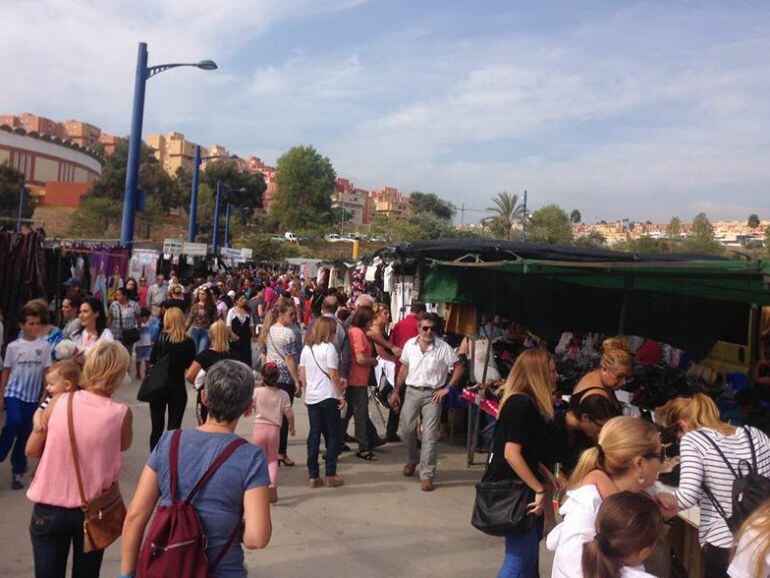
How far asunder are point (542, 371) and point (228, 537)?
6.71 feet

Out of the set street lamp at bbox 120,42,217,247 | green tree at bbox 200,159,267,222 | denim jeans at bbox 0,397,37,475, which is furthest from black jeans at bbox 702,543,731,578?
green tree at bbox 200,159,267,222

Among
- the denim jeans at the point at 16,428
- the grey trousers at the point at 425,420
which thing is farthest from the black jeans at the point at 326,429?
the denim jeans at the point at 16,428

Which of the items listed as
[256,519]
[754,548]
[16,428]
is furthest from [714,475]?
[16,428]

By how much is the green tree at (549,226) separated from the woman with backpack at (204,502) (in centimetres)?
5304

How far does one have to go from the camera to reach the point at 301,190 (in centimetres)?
9781

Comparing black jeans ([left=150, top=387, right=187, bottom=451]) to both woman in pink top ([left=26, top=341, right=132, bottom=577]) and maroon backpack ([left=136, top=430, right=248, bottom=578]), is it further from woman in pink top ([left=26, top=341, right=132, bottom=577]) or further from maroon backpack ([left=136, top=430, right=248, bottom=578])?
maroon backpack ([left=136, top=430, right=248, bottom=578])

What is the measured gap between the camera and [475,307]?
8.45m

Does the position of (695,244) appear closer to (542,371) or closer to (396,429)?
(396,429)

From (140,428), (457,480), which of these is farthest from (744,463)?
(140,428)

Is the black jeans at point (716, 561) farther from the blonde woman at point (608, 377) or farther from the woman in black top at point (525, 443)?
the blonde woman at point (608, 377)

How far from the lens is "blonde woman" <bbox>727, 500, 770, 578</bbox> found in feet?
8.54

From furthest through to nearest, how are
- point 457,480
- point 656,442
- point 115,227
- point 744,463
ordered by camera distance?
1. point 115,227
2. point 457,480
3. point 744,463
4. point 656,442

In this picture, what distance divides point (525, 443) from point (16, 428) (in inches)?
171

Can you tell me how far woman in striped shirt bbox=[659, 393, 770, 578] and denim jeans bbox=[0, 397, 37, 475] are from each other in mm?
4954
